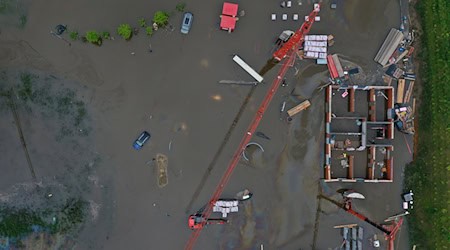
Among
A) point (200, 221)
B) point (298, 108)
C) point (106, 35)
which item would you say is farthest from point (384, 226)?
point (106, 35)

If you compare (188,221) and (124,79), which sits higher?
(124,79)

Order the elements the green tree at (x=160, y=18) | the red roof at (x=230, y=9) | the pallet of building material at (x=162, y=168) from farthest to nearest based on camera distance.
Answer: the pallet of building material at (x=162, y=168), the red roof at (x=230, y=9), the green tree at (x=160, y=18)

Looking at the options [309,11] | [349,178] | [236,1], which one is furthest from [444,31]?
[236,1]

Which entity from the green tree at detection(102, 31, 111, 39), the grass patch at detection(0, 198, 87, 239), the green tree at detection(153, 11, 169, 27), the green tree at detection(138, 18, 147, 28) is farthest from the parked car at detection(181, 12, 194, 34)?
the grass patch at detection(0, 198, 87, 239)

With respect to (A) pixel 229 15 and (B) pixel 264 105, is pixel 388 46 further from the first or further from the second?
(A) pixel 229 15

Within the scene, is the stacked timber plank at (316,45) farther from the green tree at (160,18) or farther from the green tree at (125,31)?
the green tree at (125,31)

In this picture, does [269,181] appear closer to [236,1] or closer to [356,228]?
[356,228]

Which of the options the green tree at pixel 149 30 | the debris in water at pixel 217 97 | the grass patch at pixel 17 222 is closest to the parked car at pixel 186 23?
the green tree at pixel 149 30
